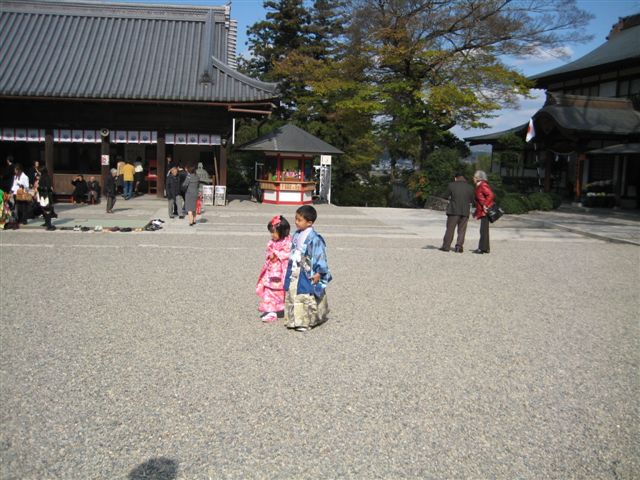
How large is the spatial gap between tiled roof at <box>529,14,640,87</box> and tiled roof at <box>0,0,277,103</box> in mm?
16155

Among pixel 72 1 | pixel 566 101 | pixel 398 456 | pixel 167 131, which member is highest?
pixel 72 1

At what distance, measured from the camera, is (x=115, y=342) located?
20.8 ft

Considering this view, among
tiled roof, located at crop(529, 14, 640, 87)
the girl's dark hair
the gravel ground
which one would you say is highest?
tiled roof, located at crop(529, 14, 640, 87)

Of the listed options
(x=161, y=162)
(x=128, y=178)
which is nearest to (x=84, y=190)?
(x=128, y=178)

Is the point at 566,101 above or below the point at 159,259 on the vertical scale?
above

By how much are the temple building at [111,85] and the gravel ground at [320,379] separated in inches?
575

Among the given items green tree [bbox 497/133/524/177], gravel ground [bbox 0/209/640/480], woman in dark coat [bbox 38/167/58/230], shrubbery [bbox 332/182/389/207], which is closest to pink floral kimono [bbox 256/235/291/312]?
gravel ground [bbox 0/209/640/480]

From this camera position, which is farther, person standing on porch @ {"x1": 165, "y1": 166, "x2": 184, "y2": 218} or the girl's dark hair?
person standing on porch @ {"x1": 165, "y1": 166, "x2": 184, "y2": 218}

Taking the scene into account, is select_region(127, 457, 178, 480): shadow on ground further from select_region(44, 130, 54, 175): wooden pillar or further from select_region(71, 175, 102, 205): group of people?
select_region(44, 130, 54, 175): wooden pillar

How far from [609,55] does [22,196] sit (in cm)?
2789

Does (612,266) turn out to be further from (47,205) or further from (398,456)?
(47,205)

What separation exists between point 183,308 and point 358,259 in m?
5.24

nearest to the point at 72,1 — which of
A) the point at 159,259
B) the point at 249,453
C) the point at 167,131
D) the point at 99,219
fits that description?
the point at 167,131

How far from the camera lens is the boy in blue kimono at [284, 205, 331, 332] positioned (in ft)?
22.7
